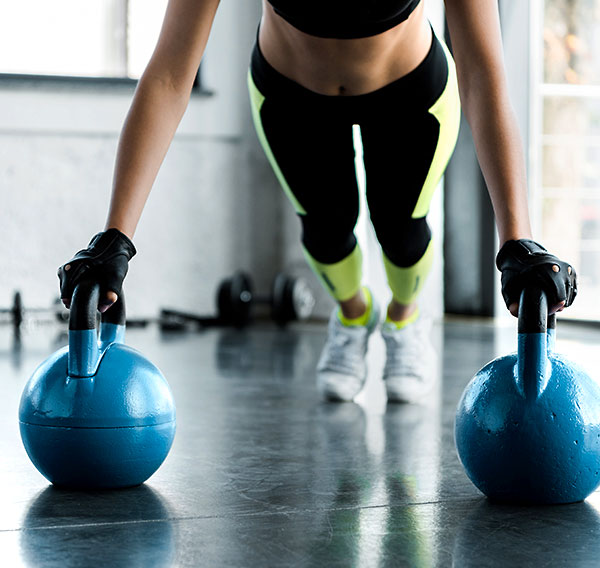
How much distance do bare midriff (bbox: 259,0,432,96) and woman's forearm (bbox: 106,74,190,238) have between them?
0.30 m

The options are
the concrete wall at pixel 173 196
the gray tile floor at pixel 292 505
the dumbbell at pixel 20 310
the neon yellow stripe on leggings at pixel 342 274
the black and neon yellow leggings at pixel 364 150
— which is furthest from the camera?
the concrete wall at pixel 173 196

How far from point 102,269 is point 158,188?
9.62ft

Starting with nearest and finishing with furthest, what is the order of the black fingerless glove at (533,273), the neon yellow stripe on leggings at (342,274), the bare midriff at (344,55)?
the black fingerless glove at (533,273) → the bare midriff at (344,55) → the neon yellow stripe on leggings at (342,274)

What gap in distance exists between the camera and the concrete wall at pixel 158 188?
3.76m

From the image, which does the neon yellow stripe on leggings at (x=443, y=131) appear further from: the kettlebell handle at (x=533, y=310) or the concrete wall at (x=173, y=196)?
the concrete wall at (x=173, y=196)

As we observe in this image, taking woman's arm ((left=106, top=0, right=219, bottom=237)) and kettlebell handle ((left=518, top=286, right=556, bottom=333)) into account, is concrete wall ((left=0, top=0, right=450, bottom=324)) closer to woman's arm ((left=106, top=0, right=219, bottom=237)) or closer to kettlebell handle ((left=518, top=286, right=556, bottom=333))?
woman's arm ((left=106, top=0, right=219, bottom=237))

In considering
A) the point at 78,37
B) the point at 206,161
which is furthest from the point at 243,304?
the point at 78,37

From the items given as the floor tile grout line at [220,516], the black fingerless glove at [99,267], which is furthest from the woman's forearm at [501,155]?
the black fingerless glove at [99,267]

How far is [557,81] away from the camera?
371cm

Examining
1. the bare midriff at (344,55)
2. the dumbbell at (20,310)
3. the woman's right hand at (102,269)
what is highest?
the bare midriff at (344,55)

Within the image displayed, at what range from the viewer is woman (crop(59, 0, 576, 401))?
1117mm

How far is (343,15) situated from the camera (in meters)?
1.34

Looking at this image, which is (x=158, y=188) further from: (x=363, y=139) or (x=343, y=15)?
(x=343, y=15)

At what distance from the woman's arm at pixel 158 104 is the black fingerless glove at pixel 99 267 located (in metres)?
0.07
